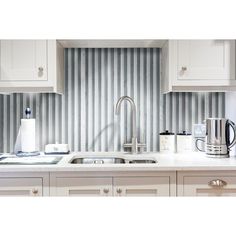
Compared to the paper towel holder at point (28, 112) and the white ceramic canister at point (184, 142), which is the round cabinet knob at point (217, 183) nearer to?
the white ceramic canister at point (184, 142)

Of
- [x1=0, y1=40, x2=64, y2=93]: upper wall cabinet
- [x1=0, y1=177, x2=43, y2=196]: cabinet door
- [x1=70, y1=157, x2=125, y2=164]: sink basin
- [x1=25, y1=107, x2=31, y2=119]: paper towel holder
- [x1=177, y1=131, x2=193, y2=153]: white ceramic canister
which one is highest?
[x1=0, y1=40, x2=64, y2=93]: upper wall cabinet

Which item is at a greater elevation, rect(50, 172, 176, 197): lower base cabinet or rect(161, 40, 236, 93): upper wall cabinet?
rect(161, 40, 236, 93): upper wall cabinet

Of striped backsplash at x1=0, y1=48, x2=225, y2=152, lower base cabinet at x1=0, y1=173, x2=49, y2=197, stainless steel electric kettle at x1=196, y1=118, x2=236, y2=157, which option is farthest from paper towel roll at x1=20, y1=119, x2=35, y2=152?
stainless steel electric kettle at x1=196, y1=118, x2=236, y2=157

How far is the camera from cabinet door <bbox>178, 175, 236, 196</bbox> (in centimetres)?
206

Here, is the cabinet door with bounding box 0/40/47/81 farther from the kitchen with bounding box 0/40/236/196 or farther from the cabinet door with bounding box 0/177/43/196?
the cabinet door with bounding box 0/177/43/196

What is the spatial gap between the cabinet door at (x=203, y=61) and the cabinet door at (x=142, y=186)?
2.41 ft

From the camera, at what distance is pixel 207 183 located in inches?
81.6

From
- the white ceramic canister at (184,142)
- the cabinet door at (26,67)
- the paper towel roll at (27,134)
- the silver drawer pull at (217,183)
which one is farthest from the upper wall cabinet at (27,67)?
the silver drawer pull at (217,183)

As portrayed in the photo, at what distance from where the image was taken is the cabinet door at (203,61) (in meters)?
2.30

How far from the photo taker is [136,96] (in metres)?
2.72

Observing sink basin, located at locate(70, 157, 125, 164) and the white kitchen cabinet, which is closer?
the white kitchen cabinet
